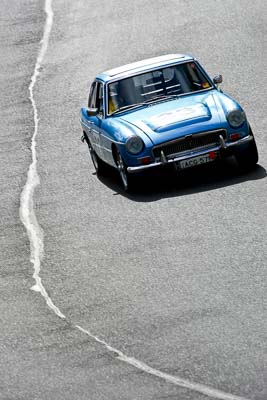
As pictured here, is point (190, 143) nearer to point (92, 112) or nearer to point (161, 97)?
point (161, 97)

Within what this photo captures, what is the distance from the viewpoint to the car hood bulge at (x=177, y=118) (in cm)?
1551

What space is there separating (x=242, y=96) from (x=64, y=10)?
10920 millimetres

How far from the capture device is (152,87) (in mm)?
16781

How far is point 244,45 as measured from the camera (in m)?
24.8

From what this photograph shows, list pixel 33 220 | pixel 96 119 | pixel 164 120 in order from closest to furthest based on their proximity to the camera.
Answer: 1. pixel 164 120
2. pixel 33 220
3. pixel 96 119

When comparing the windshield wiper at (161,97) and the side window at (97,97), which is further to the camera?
the side window at (97,97)

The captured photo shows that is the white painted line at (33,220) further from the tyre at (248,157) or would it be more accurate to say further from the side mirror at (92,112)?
the tyre at (248,157)

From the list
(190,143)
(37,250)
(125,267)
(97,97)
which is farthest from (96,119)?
(125,267)

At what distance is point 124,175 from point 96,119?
1547 mm

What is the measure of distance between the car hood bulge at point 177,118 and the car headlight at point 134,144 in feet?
0.48

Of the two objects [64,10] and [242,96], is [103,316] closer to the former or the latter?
[242,96]

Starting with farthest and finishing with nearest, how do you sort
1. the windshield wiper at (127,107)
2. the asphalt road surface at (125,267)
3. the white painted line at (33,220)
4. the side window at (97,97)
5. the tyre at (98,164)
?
1. the tyre at (98,164)
2. the side window at (97,97)
3. the windshield wiper at (127,107)
4. the white painted line at (33,220)
5. the asphalt road surface at (125,267)

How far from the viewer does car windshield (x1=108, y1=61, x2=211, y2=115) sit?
16.7m

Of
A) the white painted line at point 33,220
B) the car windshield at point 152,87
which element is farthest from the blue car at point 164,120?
the white painted line at point 33,220
